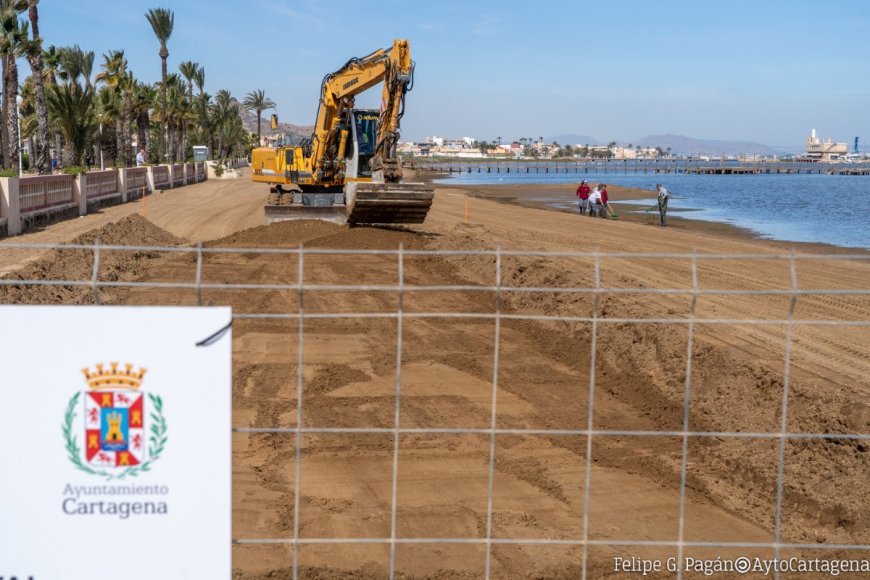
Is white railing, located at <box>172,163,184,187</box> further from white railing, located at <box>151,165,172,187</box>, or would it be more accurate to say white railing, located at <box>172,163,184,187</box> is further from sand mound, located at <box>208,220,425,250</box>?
sand mound, located at <box>208,220,425,250</box>

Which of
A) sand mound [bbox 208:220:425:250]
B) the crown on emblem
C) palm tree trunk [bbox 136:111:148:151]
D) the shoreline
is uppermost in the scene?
palm tree trunk [bbox 136:111:148:151]

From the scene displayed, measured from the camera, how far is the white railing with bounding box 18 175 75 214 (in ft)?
95.8

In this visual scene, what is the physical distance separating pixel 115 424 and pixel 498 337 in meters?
4.57

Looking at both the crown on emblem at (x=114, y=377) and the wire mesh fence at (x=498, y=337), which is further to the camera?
the wire mesh fence at (x=498, y=337)

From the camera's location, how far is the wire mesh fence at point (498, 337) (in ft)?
18.4

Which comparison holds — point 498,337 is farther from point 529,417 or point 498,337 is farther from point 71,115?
point 71,115

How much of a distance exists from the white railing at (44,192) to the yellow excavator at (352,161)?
285 inches

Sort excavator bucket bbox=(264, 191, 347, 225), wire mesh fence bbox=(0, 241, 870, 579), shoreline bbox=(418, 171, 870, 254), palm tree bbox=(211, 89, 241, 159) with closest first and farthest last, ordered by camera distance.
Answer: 1. wire mesh fence bbox=(0, 241, 870, 579)
2. excavator bucket bbox=(264, 191, 347, 225)
3. shoreline bbox=(418, 171, 870, 254)
4. palm tree bbox=(211, 89, 241, 159)

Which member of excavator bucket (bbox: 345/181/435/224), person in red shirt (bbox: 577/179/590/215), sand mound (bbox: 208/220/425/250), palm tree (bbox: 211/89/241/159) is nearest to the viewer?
excavator bucket (bbox: 345/181/435/224)

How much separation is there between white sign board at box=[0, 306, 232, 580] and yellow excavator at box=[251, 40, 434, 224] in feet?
67.9

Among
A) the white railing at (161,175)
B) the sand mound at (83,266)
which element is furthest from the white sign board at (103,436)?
the white railing at (161,175)

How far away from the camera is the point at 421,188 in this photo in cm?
2559

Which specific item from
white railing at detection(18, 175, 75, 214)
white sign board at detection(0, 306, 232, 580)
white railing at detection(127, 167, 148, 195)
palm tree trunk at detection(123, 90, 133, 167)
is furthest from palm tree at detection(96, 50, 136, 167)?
white sign board at detection(0, 306, 232, 580)

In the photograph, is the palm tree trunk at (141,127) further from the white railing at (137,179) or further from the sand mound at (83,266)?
the sand mound at (83,266)
